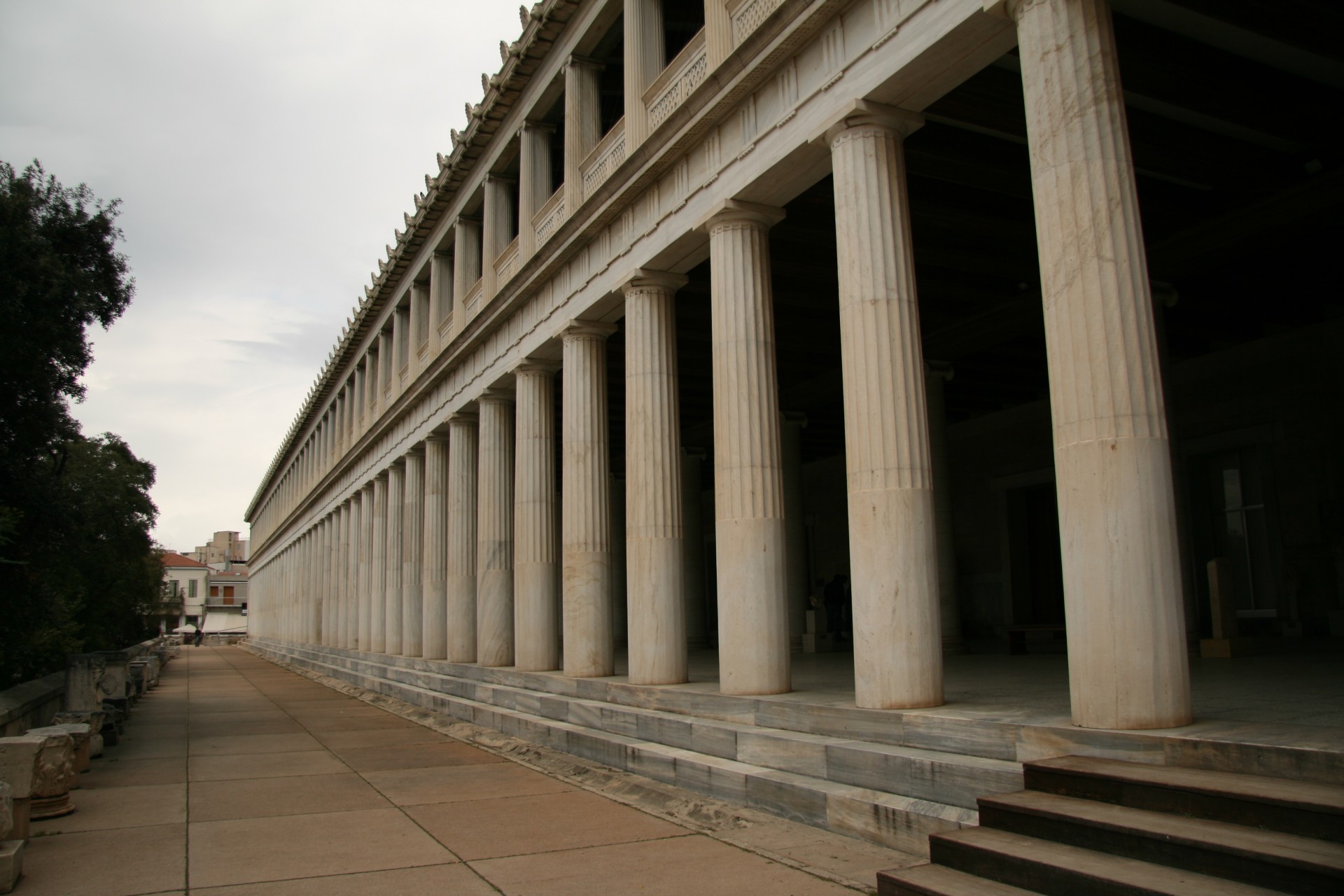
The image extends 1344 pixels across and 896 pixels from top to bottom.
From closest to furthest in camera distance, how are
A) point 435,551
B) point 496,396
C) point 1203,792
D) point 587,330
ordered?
point 1203,792 → point 587,330 → point 496,396 → point 435,551

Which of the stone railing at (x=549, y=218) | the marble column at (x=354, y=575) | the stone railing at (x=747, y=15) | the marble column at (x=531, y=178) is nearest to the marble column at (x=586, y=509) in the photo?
the stone railing at (x=549, y=218)

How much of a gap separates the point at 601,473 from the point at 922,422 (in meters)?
7.41

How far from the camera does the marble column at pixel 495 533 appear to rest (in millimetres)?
19281

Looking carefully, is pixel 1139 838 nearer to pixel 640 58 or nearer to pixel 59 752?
pixel 59 752

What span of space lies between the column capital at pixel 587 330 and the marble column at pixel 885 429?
684 centimetres

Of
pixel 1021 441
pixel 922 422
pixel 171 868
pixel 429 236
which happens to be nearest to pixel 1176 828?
pixel 922 422

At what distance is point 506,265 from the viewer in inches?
775

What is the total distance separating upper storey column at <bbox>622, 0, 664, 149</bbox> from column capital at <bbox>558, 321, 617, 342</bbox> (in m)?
2.85

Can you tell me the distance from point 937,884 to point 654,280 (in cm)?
957

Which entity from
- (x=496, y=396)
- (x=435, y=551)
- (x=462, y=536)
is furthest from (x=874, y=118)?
(x=435, y=551)

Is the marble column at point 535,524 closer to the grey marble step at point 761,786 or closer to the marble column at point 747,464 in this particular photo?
the grey marble step at point 761,786

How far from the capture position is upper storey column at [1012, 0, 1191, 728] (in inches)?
261

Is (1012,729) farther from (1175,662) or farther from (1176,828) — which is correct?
(1176,828)

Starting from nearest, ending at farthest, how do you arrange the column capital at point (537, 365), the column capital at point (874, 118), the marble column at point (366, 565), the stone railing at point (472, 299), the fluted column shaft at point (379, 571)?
the column capital at point (874, 118) → the column capital at point (537, 365) → the stone railing at point (472, 299) → the fluted column shaft at point (379, 571) → the marble column at point (366, 565)
